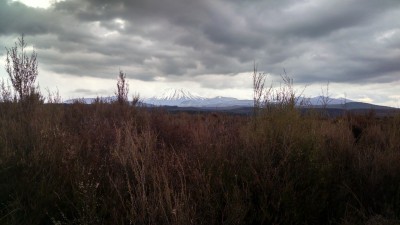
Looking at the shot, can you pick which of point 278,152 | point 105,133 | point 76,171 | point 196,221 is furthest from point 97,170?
point 278,152

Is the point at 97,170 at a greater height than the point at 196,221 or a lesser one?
greater

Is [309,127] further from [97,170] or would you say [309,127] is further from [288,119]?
[97,170]

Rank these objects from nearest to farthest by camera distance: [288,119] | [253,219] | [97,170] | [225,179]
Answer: [253,219] < [225,179] < [97,170] < [288,119]

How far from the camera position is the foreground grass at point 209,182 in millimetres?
3734

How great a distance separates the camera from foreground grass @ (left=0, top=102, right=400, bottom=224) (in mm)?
3734

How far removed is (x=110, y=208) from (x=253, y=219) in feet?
6.02

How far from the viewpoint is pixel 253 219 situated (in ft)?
13.0

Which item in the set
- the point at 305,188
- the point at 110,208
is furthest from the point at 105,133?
the point at 305,188

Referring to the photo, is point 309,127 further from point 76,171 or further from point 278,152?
point 76,171

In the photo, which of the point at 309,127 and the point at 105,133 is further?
the point at 105,133

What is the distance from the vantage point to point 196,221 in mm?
3604

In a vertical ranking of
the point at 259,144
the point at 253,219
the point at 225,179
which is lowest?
the point at 253,219

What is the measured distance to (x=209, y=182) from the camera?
4.16 metres

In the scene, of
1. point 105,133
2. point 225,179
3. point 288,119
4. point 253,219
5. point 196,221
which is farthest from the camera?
point 105,133
